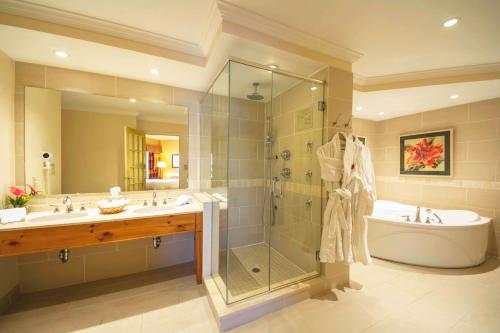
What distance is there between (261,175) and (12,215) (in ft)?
7.64

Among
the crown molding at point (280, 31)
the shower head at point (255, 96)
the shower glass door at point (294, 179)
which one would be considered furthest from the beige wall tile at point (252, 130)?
the crown molding at point (280, 31)

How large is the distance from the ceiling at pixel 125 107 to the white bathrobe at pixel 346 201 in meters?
1.82

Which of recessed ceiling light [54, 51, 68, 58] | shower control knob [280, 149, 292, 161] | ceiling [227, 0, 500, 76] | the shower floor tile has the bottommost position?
the shower floor tile

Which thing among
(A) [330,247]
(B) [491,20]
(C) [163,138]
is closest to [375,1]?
(B) [491,20]

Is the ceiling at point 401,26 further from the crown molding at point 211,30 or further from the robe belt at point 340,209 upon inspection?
the robe belt at point 340,209

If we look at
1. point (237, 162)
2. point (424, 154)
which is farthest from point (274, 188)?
point (424, 154)

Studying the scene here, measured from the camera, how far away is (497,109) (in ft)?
8.16

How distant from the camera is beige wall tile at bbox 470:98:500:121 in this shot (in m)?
2.49

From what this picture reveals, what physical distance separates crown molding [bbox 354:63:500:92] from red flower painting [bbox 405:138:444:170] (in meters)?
1.26

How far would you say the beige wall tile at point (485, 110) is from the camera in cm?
249

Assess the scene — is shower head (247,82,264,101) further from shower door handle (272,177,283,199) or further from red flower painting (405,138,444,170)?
red flower painting (405,138,444,170)

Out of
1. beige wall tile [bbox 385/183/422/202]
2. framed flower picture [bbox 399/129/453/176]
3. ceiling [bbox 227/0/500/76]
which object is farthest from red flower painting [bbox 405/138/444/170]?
ceiling [bbox 227/0/500/76]

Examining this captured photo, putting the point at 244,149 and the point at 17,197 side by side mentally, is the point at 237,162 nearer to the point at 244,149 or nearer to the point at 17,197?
the point at 244,149

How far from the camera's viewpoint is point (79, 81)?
189 centimetres
